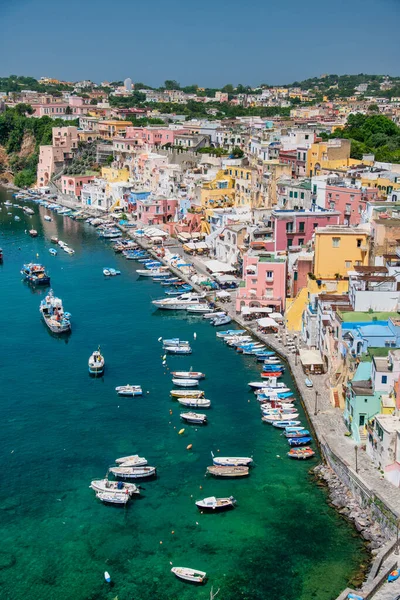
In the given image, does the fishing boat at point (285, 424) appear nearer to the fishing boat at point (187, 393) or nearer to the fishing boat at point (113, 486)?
the fishing boat at point (187, 393)

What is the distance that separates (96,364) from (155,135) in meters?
44.3

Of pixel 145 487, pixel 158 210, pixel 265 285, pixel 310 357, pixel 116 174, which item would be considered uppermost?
pixel 116 174

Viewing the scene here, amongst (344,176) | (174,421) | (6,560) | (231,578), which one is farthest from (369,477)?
(344,176)

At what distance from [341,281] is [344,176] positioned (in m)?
12.0

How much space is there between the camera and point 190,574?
15.9 metres

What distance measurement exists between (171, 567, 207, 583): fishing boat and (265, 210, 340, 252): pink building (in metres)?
20.4

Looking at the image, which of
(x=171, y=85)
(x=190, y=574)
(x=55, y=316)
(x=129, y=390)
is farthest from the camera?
(x=171, y=85)

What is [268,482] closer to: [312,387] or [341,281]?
[312,387]

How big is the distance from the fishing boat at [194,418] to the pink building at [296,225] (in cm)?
1340

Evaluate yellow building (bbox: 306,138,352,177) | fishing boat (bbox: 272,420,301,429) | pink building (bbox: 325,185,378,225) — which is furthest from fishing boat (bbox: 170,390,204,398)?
yellow building (bbox: 306,138,352,177)

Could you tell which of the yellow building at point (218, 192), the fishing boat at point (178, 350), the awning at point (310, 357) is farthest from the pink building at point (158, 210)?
the awning at point (310, 357)

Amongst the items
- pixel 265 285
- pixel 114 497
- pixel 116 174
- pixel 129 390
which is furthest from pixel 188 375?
pixel 116 174

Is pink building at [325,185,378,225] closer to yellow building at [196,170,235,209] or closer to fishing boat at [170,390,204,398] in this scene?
yellow building at [196,170,235,209]

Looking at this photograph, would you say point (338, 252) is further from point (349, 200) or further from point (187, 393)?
point (187, 393)
